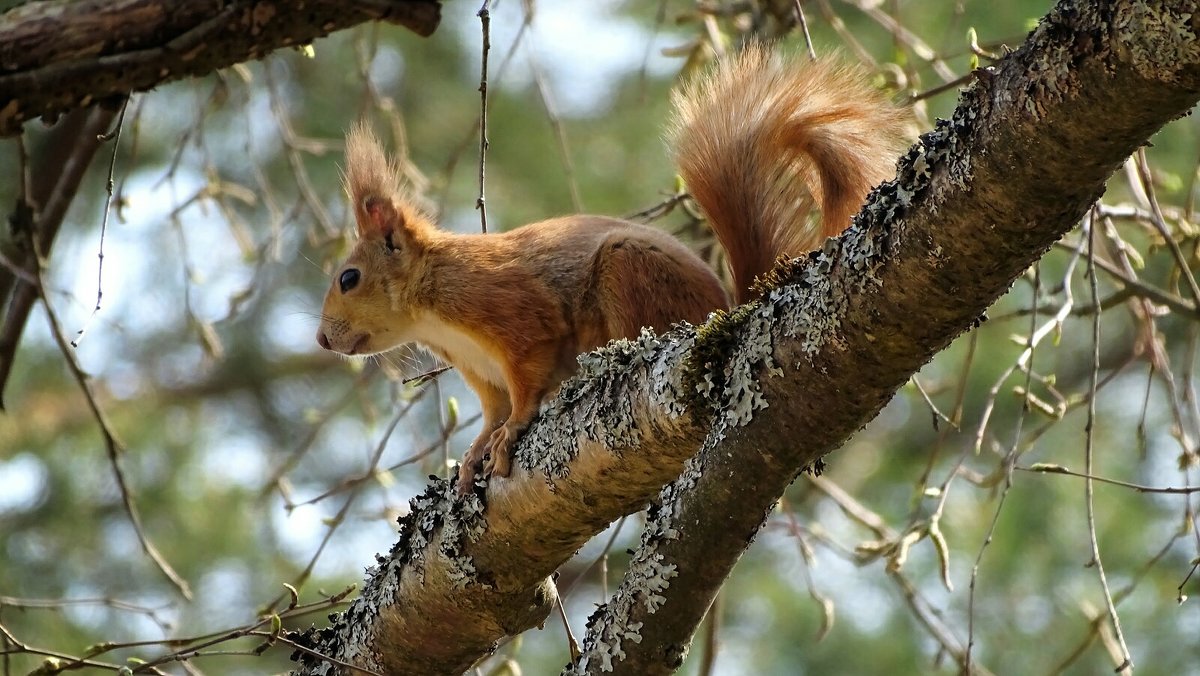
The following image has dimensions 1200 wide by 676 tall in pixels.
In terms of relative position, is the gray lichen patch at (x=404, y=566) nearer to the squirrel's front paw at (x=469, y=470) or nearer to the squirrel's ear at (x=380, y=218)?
the squirrel's front paw at (x=469, y=470)

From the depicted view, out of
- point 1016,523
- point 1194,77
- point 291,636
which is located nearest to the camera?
point 1194,77

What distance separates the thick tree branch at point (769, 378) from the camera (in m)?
1.06

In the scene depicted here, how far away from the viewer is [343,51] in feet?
16.6

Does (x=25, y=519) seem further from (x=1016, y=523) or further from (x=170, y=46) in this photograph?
(x=1016, y=523)

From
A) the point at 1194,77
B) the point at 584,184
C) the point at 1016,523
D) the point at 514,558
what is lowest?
the point at 1194,77

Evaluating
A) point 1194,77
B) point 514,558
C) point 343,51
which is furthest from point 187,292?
point 343,51

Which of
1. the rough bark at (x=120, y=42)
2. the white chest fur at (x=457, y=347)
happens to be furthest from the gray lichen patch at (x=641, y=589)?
the rough bark at (x=120, y=42)

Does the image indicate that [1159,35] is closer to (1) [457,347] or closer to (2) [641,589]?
(2) [641,589]

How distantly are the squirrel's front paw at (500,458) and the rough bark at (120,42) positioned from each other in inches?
31.2

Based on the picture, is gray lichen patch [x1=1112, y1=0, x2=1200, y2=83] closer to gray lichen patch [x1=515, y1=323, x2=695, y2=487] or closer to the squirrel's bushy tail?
gray lichen patch [x1=515, y1=323, x2=695, y2=487]

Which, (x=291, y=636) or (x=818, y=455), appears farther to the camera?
(x=291, y=636)

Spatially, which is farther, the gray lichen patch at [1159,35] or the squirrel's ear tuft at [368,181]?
the squirrel's ear tuft at [368,181]

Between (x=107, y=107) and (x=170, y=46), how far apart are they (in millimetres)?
161

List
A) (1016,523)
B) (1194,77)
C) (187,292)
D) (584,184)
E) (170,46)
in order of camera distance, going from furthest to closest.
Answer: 1. (584,184)
2. (1016,523)
3. (187,292)
4. (170,46)
5. (1194,77)
